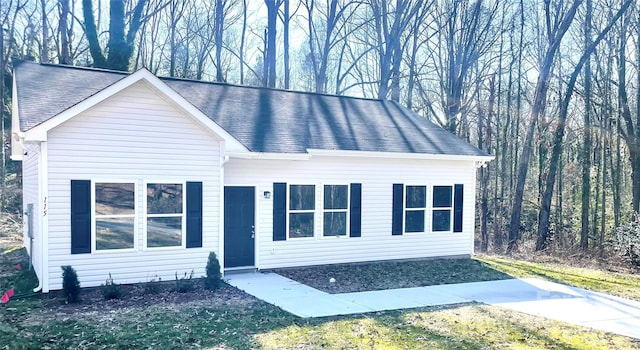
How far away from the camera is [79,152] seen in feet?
28.9

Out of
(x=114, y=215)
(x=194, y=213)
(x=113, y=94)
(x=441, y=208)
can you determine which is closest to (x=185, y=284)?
(x=194, y=213)

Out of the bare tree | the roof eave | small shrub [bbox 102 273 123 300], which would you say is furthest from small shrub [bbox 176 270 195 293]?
the bare tree

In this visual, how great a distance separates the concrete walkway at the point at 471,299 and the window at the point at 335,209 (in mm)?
1978

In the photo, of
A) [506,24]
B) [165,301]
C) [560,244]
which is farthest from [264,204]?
[506,24]

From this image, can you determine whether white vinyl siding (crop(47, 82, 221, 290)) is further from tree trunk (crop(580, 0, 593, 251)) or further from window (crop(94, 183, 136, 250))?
tree trunk (crop(580, 0, 593, 251))

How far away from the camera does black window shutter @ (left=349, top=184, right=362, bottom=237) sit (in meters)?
12.0

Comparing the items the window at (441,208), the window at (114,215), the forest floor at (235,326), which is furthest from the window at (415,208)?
the window at (114,215)

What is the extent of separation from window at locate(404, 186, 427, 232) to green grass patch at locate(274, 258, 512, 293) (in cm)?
92

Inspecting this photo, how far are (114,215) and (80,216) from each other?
1.91ft

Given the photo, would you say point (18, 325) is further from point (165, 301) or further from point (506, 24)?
point (506, 24)

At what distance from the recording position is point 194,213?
980 cm

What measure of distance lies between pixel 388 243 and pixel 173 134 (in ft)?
20.0

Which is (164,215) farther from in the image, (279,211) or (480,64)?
(480,64)

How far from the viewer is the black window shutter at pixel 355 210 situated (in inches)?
474
